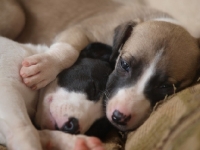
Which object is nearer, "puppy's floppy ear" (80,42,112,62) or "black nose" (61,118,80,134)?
"black nose" (61,118,80,134)

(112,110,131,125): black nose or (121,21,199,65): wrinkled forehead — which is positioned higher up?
(121,21,199,65): wrinkled forehead

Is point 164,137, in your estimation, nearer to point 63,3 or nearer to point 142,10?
point 142,10

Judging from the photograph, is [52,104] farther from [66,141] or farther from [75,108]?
[66,141]

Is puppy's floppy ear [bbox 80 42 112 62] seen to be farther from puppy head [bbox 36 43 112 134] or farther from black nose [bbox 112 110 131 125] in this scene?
black nose [bbox 112 110 131 125]

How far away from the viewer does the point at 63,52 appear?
2082 millimetres

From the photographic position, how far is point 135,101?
1614 millimetres

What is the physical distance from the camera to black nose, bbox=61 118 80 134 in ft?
5.29

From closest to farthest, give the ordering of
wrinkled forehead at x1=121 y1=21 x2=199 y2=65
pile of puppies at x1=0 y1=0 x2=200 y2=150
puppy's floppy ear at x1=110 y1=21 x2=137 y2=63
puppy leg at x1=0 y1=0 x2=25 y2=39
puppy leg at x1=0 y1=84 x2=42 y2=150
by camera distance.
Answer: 1. puppy leg at x1=0 y1=84 x2=42 y2=150
2. pile of puppies at x1=0 y1=0 x2=200 y2=150
3. wrinkled forehead at x1=121 y1=21 x2=199 y2=65
4. puppy's floppy ear at x1=110 y1=21 x2=137 y2=63
5. puppy leg at x1=0 y1=0 x2=25 y2=39

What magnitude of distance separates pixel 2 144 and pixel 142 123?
2.18ft

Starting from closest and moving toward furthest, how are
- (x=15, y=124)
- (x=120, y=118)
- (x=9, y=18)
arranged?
(x=15, y=124)
(x=120, y=118)
(x=9, y=18)

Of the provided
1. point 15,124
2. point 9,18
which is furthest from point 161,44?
point 9,18

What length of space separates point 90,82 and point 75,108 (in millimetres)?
204

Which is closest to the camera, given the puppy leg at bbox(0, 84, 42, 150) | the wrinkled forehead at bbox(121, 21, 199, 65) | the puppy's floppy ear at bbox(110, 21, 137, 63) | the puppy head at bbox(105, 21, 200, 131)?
the puppy leg at bbox(0, 84, 42, 150)

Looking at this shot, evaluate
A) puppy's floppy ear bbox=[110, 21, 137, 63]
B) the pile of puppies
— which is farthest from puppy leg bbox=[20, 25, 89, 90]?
puppy's floppy ear bbox=[110, 21, 137, 63]
